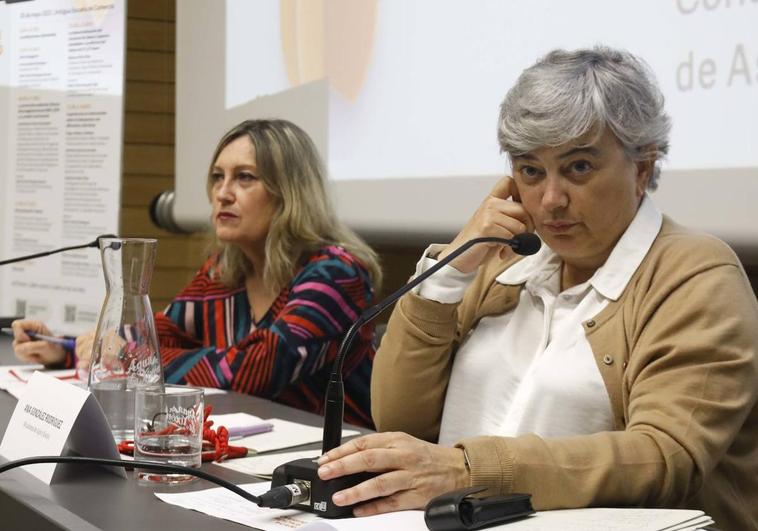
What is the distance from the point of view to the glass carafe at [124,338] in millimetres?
1501

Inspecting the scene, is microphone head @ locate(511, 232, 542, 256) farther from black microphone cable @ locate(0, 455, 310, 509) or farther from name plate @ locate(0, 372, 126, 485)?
name plate @ locate(0, 372, 126, 485)

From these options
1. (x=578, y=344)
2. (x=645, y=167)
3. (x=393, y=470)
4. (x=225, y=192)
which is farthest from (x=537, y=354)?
(x=225, y=192)

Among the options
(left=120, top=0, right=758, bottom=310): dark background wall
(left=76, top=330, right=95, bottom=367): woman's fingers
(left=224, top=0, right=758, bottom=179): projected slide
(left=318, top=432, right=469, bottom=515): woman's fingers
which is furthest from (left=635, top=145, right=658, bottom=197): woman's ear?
(left=120, top=0, right=758, bottom=310): dark background wall

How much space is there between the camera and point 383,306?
4.17 feet

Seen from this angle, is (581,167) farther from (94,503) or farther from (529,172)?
(94,503)

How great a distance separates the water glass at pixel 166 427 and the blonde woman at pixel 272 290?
0.85 m

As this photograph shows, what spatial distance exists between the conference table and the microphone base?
0.08m

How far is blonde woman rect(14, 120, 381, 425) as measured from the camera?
2.22 metres

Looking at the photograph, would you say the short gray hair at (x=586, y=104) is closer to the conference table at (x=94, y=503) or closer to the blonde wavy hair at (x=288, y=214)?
the conference table at (x=94, y=503)

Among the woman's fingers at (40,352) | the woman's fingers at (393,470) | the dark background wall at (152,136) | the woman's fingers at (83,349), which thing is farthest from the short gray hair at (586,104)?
the dark background wall at (152,136)

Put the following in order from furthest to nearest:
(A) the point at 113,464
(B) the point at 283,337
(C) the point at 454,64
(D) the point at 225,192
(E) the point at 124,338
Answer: (C) the point at 454,64
(D) the point at 225,192
(B) the point at 283,337
(E) the point at 124,338
(A) the point at 113,464

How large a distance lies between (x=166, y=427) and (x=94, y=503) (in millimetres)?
144

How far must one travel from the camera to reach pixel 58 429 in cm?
128

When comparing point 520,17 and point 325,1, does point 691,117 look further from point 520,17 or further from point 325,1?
point 325,1
